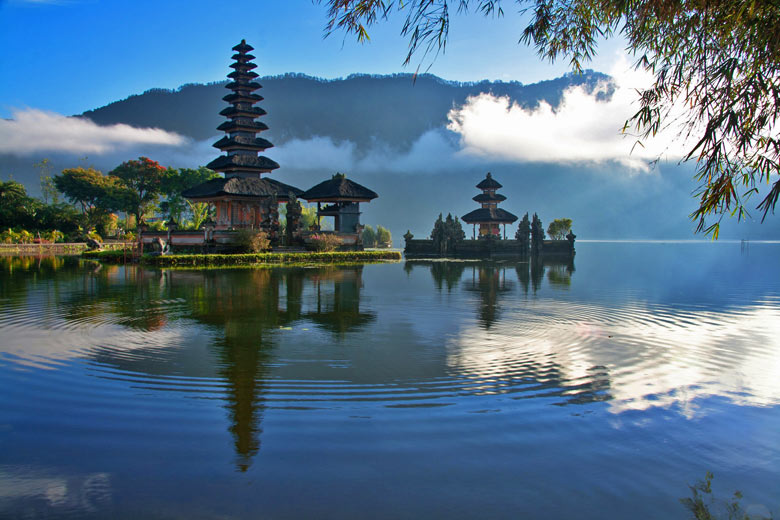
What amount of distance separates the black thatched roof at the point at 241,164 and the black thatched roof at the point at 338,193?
400 cm

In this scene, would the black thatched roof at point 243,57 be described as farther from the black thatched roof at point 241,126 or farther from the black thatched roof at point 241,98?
the black thatched roof at point 241,126

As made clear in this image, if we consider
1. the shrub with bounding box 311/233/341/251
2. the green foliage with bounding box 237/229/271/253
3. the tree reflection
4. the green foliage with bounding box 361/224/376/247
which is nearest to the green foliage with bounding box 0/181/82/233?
the green foliage with bounding box 237/229/271/253

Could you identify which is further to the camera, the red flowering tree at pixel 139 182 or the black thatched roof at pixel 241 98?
the red flowering tree at pixel 139 182

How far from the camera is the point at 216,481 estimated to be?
425 centimetres

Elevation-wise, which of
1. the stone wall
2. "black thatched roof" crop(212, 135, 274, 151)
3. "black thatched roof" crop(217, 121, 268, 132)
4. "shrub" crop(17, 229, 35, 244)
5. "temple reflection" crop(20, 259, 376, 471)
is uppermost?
"black thatched roof" crop(217, 121, 268, 132)

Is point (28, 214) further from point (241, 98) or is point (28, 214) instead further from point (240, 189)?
point (240, 189)

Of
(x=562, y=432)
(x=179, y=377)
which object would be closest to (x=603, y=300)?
(x=562, y=432)

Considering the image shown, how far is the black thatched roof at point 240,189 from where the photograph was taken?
141 ft

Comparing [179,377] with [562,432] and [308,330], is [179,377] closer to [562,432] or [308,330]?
[308,330]

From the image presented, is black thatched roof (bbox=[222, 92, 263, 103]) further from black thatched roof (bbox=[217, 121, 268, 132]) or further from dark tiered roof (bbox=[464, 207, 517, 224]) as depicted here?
dark tiered roof (bbox=[464, 207, 517, 224])

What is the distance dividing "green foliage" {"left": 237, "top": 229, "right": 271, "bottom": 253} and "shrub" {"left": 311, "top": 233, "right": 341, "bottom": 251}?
478 centimetres

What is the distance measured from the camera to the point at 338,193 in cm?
4606

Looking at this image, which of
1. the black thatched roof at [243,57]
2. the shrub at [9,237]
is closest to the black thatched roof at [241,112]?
the black thatched roof at [243,57]

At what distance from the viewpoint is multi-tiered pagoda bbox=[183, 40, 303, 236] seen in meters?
43.2
